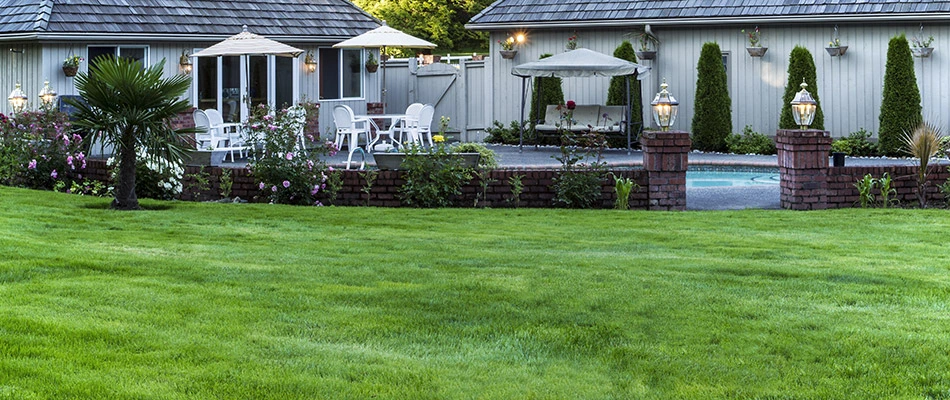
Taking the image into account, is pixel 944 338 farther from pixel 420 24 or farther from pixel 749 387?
pixel 420 24

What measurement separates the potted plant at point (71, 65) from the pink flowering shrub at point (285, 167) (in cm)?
748

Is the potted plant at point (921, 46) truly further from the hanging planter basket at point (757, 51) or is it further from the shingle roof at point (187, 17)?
the shingle roof at point (187, 17)

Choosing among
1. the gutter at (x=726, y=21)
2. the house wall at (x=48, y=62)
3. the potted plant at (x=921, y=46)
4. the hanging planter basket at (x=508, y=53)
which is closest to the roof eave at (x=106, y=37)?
the house wall at (x=48, y=62)

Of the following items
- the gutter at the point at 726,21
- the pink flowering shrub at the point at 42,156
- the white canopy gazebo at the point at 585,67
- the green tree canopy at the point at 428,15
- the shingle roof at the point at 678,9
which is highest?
the green tree canopy at the point at 428,15

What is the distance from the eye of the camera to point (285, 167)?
12.4 meters

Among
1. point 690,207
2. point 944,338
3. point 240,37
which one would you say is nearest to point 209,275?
point 944,338

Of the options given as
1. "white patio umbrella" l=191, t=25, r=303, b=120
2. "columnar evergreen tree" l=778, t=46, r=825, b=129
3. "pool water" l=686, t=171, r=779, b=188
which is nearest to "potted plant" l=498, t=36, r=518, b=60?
"white patio umbrella" l=191, t=25, r=303, b=120

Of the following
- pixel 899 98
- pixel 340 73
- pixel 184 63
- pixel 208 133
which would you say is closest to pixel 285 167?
pixel 208 133

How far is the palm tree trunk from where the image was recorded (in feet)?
37.1

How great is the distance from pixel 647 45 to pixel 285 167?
10747 millimetres

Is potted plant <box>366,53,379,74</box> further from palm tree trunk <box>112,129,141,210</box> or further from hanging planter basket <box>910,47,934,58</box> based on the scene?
palm tree trunk <box>112,129,141,210</box>

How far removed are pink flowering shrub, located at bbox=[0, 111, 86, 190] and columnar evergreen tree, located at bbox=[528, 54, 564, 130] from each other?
10.3 meters

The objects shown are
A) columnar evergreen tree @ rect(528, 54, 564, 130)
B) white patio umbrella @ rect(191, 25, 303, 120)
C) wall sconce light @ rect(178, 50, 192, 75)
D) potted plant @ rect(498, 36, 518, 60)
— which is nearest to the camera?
white patio umbrella @ rect(191, 25, 303, 120)

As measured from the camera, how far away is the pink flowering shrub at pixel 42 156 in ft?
45.1
